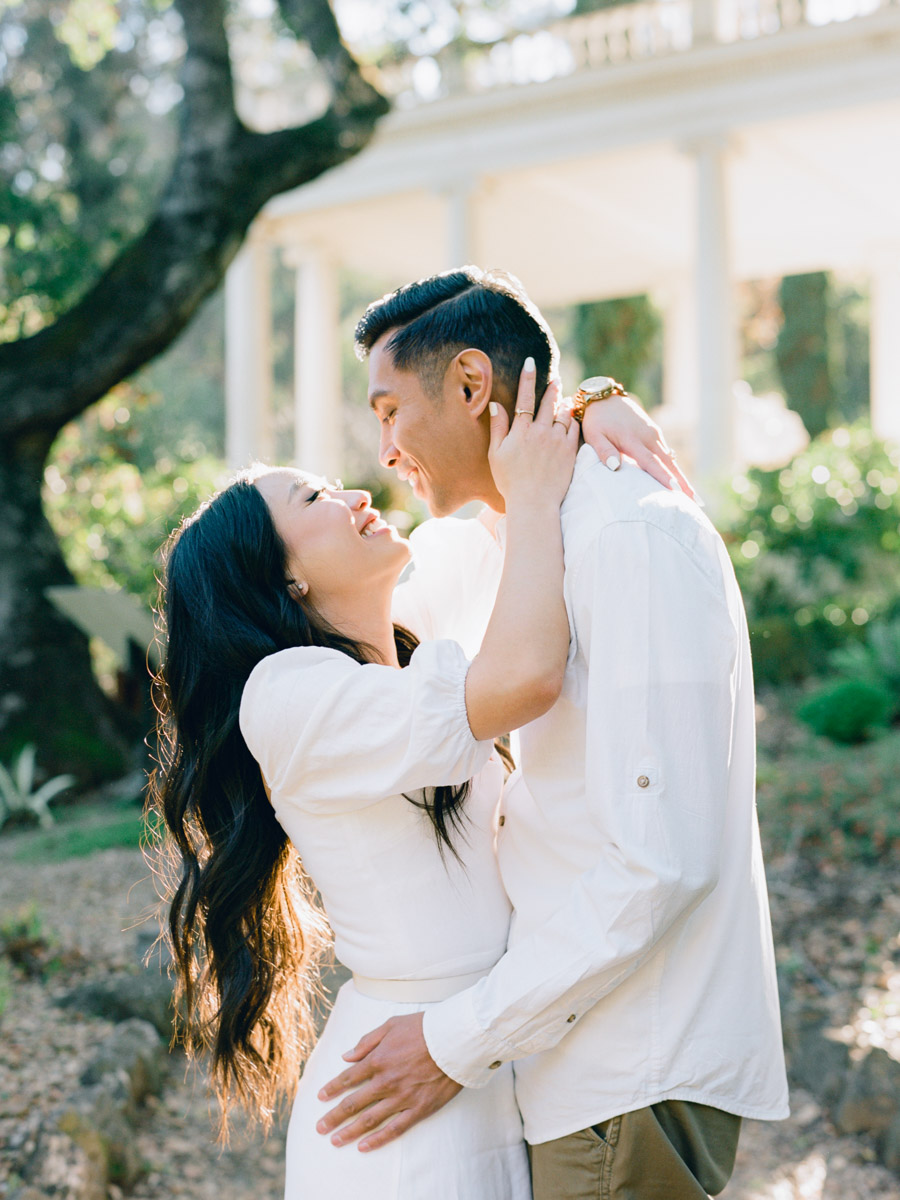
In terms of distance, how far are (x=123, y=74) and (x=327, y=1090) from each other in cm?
1349

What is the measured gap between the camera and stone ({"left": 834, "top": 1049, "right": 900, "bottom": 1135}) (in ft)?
12.0

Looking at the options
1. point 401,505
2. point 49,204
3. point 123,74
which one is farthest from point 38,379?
point 123,74

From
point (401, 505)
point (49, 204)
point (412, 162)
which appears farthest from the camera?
point (412, 162)

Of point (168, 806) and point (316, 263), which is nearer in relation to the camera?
point (168, 806)

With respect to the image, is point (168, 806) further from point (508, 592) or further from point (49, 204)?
point (49, 204)

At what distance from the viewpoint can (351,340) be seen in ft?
39.1

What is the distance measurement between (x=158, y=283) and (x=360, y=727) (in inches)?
204

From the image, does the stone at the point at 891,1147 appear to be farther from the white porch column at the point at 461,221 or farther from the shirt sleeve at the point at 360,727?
the white porch column at the point at 461,221

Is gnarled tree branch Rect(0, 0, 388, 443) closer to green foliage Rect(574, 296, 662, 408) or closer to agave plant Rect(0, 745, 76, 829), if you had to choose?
agave plant Rect(0, 745, 76, 829)

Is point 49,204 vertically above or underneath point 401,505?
above

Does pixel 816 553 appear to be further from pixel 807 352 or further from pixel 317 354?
pixel 807 352

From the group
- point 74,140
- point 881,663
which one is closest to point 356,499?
point 881,663

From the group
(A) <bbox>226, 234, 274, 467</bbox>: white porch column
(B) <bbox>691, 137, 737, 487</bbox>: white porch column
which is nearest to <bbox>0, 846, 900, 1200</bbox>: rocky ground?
(B) <bbox>691, 137, 737, 487</bbox>: white porch column

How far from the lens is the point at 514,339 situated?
194 centimetres
